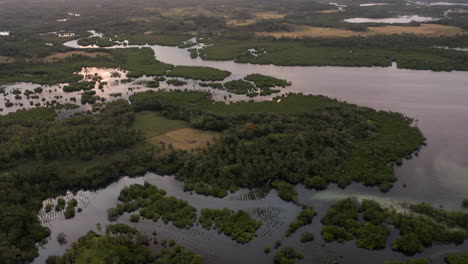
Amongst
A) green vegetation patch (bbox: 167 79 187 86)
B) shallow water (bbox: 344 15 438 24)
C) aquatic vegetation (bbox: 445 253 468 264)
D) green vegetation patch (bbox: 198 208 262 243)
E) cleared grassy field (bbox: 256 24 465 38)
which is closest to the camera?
aquatic vegetation (bbox: 445 253 468 264)

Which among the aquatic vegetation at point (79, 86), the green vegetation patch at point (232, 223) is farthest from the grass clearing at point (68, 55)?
the green vegetation patch at point (232, 223)

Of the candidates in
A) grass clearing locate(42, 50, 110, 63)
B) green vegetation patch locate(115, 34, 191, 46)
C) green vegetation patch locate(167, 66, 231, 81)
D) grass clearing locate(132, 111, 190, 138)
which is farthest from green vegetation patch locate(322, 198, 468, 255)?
green vegetation patch locate(115, 34, 191, 46)

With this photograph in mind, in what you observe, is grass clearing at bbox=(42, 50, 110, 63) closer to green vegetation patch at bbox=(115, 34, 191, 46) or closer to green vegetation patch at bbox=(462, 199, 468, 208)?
green vegetation patch at bbox=(115, 34, 191, 46)

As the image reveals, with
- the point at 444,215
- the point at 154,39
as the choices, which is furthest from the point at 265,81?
the point at 154,39

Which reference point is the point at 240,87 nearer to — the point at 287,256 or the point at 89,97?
the point at 89,97

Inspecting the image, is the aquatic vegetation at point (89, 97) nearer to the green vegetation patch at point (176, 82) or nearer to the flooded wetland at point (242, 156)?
the flooded wetland at point (242, 156)

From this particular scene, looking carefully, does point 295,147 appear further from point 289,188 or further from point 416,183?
point 416,183
